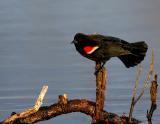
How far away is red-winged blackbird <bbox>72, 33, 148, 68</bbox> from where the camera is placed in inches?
358

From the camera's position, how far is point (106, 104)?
11.0m

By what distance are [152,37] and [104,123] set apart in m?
5.41

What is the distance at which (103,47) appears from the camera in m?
9.15

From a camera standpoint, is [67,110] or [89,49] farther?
[67,110]

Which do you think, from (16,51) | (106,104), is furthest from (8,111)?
(16,51)

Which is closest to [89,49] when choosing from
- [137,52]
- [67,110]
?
[137,52]

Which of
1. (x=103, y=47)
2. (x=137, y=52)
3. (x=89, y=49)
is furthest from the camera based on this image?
(x=137, y=52)

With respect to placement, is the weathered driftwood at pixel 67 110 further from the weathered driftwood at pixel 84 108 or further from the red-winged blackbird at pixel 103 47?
the red-winged blackbird at pixel 103 47

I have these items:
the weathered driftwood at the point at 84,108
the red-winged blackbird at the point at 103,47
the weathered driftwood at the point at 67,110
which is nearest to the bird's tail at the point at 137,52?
the red-winged blackbird at the point at 103,47

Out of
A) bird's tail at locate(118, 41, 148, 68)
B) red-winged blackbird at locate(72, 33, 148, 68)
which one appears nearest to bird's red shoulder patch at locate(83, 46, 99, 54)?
red-winged blackbird at locate(72, 33, 148, 68)

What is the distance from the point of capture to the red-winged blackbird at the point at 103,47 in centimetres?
909

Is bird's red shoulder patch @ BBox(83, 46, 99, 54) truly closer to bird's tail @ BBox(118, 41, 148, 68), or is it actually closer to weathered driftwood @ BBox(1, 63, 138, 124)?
weathered driftwood @ BBox(1, 63, 138, 124)

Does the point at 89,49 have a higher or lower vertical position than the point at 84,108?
higher

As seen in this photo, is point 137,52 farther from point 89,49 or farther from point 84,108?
point 84,108
